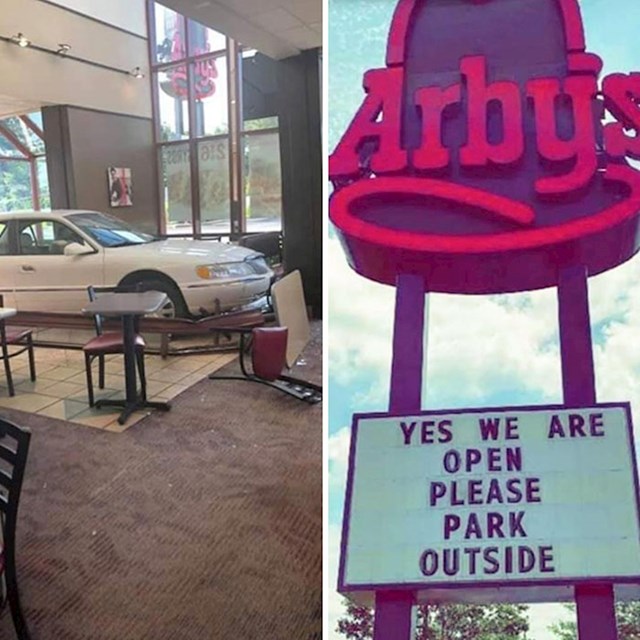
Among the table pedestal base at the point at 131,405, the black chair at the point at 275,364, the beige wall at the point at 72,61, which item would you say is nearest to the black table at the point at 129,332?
the table pedestal base at the point at 131,405

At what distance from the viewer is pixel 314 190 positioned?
5.97m

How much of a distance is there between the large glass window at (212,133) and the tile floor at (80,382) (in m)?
2.39

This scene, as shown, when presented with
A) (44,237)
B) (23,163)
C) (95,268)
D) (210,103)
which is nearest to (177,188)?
(210,103)

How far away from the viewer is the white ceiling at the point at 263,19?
4.32 metres

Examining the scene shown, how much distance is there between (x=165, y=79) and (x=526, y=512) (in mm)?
7065

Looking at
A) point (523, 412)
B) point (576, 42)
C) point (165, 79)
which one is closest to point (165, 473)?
point (523, 412)

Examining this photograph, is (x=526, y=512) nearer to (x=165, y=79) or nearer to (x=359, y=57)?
(x=359, y=57)

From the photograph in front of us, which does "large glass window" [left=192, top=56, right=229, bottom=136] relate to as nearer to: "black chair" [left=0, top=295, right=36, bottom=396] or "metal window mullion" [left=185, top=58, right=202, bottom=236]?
"metal window mullion" [left=185, top=58, right=202, bottom=236]

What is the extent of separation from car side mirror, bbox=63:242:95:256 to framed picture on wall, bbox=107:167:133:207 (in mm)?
1233

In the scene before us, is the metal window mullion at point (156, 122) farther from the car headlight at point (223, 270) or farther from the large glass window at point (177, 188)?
the car headlight at point (223, 270)

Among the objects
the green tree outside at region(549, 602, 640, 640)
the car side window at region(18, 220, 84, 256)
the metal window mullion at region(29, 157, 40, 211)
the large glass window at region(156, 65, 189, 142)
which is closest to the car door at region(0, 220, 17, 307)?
the car side window at region(18, 220, 84, 256)

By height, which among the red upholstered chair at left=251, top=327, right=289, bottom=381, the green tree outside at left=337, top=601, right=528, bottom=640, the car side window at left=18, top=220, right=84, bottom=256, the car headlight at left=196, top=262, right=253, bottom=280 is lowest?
the green tree outside at left=337, top=601, right=528, bottom=640

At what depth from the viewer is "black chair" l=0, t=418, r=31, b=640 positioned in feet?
5.38

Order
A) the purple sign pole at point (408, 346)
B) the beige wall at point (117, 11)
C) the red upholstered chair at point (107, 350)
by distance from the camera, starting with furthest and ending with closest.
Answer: the beige wall at point (117, 11) → the red upholstered chair at point (107, 350) → the purple sign pole at point (408, 346)
